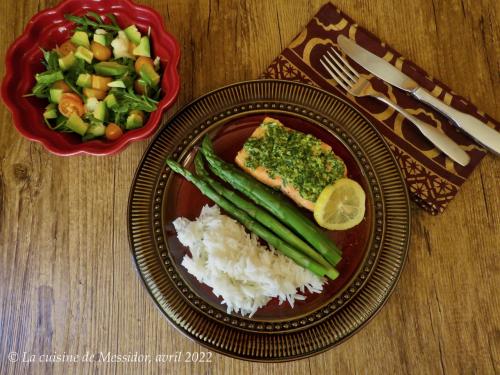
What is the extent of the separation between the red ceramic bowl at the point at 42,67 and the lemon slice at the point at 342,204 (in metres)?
0.80

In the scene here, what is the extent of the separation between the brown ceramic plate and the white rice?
2.3 inches

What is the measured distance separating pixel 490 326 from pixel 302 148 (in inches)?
45.6

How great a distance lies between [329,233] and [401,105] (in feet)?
2.35

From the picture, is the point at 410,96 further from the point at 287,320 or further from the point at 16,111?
the point at 16,111

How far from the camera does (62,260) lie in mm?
2057

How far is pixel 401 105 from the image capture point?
2.06 m

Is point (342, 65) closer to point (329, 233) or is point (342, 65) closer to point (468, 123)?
point (468, 123)

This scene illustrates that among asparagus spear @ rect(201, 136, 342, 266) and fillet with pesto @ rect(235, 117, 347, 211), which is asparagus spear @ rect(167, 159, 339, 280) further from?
fillet with pesto @ rect(235, 117, 347, 211)

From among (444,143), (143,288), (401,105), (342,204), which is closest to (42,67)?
(143,288)

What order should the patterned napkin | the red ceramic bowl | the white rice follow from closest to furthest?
the red ceramic bowl < the white rice < the patterned napkin

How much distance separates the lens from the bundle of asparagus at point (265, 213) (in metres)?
1.92

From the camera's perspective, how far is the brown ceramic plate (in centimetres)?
186

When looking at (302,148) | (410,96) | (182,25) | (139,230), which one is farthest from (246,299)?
(182,25)

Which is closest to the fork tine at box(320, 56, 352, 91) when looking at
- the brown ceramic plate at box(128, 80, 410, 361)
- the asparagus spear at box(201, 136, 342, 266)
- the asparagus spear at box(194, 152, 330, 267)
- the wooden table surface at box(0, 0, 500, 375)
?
the brown ceramic plate at box(128, 80, 410, 361)
